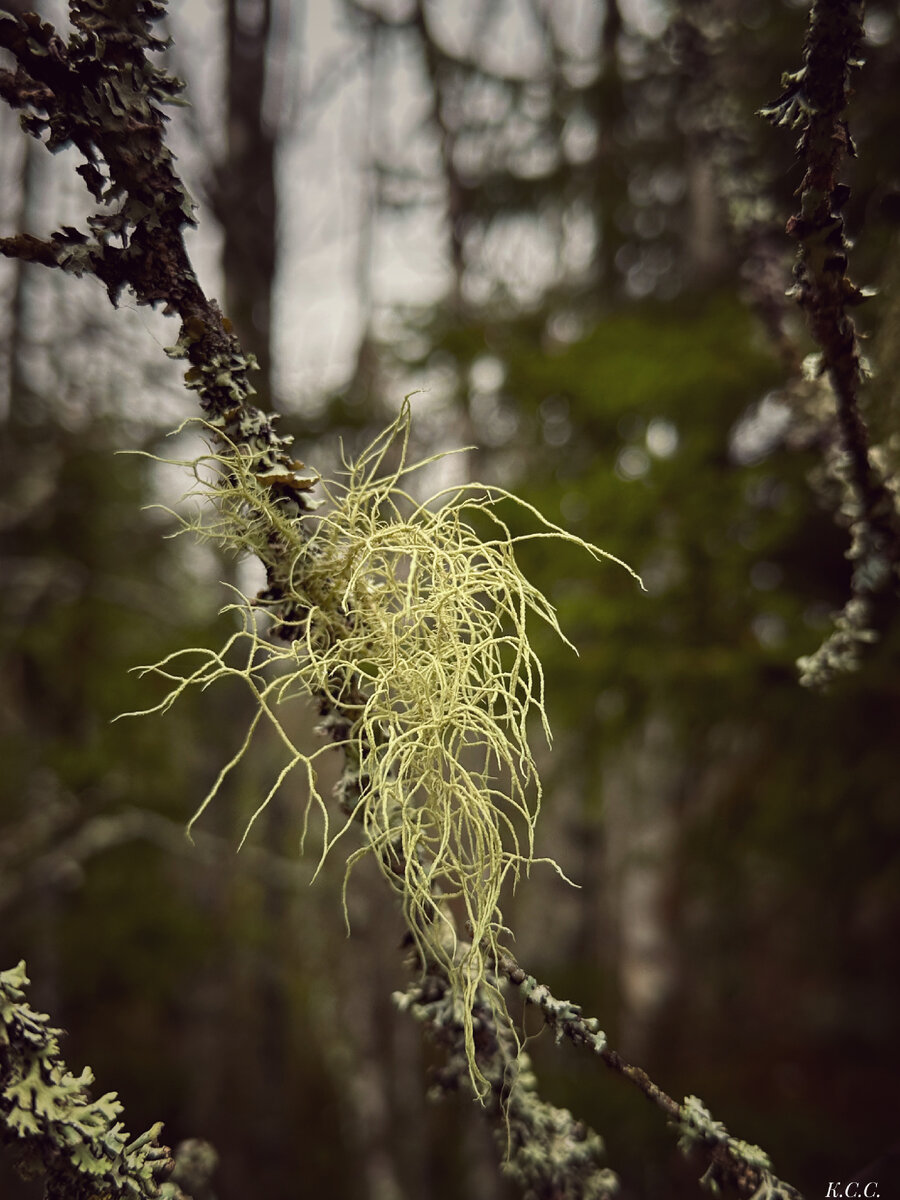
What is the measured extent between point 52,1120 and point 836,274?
129cm

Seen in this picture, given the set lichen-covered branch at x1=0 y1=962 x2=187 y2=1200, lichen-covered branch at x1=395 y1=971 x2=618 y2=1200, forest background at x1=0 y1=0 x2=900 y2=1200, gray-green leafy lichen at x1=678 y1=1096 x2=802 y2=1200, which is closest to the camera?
lichen-covered branch at x1=0 y1=962 x2=187 y2=1200

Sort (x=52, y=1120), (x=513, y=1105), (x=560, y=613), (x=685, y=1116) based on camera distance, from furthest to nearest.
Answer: (x=560, y=613) → (x=513, y=1105) → (x=685, y=1116) → (x=52, y=1120)

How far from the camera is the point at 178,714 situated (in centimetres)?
615

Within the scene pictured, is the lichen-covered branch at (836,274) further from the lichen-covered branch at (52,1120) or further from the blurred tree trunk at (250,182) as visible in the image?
the blurred tree trunk at (250,182)

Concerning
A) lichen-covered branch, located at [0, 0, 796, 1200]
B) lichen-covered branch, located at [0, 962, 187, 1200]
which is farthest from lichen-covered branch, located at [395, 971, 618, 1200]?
lichen-covered branch, located at [0, 962, 187, 1200]

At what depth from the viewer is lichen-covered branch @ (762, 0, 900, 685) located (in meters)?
0.77

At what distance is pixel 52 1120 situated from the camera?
73 cm

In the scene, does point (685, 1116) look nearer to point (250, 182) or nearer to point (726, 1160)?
point (726, 1160)

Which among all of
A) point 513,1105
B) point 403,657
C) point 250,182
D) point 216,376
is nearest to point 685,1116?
point 513,1105

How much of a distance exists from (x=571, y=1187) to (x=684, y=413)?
2.27 metres

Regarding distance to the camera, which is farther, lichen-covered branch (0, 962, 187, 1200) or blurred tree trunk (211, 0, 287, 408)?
blurred tree trunk (211, 0, 287, 408)

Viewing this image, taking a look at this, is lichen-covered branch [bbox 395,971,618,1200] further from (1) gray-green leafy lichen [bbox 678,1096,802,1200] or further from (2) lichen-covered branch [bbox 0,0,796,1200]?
(1) gray-green leafy lichen [bbox 678,1096,802,1200]

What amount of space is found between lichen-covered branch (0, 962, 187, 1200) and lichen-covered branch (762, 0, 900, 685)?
1.15m

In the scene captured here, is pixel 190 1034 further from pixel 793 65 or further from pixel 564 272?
pixel 793 65
